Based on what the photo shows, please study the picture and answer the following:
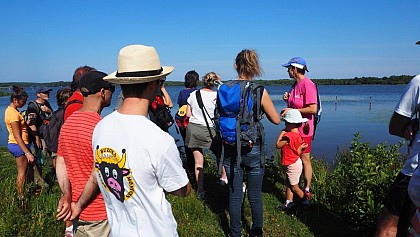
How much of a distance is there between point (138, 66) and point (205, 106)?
3187 millimetres

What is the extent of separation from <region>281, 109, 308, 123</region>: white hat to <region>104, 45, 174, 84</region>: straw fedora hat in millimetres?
2803

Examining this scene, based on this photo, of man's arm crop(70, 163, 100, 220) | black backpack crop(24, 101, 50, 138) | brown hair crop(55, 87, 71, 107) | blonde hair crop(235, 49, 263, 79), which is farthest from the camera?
black backpack crop(24, 101, 50, 138)

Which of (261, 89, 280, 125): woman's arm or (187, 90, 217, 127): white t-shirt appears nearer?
(261, 89, 280, 125): woman's arm

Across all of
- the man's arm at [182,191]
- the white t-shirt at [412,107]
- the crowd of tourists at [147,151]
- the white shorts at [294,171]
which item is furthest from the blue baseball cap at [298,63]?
the man's arm at [182,191]

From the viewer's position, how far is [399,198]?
2.62m

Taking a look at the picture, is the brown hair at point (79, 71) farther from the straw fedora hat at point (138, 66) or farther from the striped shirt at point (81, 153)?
the straw fedora hat at point (138, 66)

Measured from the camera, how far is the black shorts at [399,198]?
2496 millimetres

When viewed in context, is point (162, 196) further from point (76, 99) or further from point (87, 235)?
point (76, 99)

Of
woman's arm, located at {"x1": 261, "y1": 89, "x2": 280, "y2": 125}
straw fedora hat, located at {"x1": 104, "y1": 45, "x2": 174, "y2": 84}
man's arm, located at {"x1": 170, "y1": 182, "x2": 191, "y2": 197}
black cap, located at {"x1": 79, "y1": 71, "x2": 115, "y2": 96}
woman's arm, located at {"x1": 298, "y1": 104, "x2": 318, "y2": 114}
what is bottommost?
man's arm, located at {"x1": 170, "y1": 182, "x2": 191, "y2": 197}

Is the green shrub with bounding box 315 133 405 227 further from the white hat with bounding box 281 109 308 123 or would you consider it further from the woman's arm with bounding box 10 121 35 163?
the woman's arm with bounding box 10 121 35 163

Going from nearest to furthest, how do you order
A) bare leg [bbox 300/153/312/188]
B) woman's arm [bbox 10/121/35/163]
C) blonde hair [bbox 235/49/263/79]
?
1. blonde hair [bbox 235/49/263/79]
2. bare leg [bbox 300/153/312/188]
3. woman's arm [bbox 10/121/35/163]

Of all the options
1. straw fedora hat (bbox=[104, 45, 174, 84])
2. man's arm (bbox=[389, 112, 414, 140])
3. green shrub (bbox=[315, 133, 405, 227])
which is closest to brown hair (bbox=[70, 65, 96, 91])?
straw fedora hat (bbox=[104, 45, 174, 84])

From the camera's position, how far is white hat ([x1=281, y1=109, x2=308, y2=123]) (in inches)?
175

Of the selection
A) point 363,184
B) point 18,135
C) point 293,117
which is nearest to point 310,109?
point 293,117
